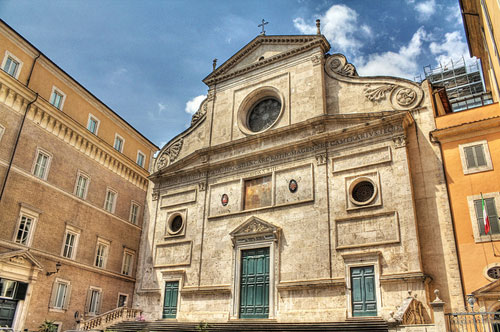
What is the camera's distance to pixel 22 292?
60.2ft

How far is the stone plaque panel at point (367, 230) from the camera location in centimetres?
1577

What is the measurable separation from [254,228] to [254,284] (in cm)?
243

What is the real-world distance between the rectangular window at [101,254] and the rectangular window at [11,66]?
31.5 ft

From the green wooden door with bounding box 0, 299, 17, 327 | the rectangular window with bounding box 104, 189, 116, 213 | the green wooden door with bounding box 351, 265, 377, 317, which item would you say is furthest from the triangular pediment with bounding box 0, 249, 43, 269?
the green wooden door with bounding box 351, 265, 377, 317

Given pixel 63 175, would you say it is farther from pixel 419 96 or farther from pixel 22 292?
pixel 419 96

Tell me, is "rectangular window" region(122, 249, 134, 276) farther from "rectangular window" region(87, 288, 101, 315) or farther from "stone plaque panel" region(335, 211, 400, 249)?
"stone plaque panel" region(335, 211, 400, 249)

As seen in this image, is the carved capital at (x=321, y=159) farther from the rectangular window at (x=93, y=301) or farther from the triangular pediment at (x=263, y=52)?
the rectangular window at (x=93, y=301)

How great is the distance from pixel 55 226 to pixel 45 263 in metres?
1.83

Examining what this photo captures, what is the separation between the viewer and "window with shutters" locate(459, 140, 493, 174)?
15414 mm

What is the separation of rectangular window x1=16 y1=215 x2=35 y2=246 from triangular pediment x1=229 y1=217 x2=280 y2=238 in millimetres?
9151

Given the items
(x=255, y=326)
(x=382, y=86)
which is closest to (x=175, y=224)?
(x=255, y=326)

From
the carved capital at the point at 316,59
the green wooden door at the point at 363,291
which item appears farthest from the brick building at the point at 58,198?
the green wooden door at the point at 363,291

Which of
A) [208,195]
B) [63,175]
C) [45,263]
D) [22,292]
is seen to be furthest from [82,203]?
[208,195]

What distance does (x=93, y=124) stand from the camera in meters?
24.4
